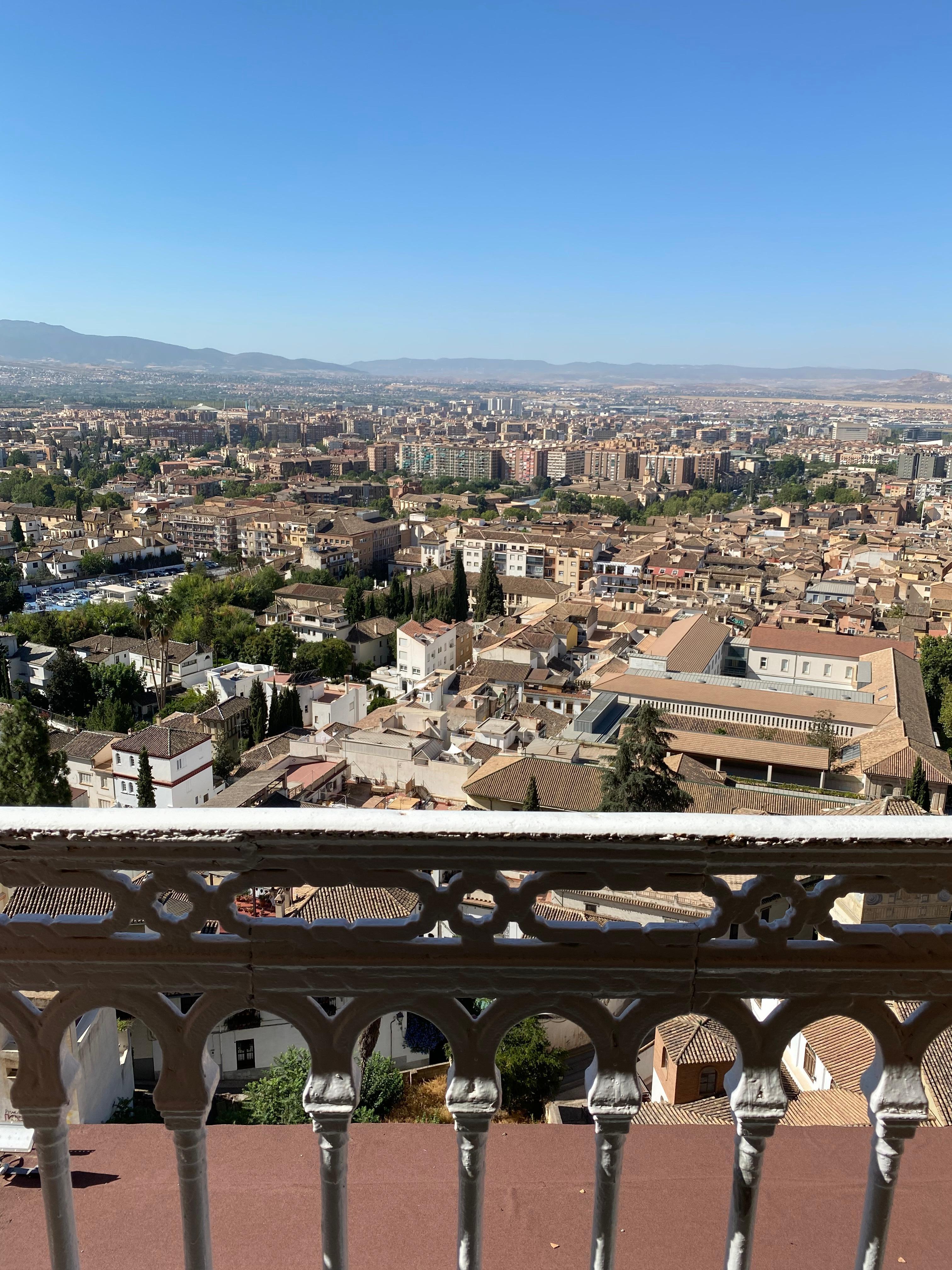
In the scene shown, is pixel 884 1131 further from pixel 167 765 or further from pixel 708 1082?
pixel 167 765

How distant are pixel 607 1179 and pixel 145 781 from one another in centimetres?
1042

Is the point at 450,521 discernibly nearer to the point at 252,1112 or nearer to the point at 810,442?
the point at 252,1112

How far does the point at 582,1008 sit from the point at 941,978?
41 centimetres

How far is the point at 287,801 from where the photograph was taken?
30.7 feet

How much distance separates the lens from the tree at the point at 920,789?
10.5 m

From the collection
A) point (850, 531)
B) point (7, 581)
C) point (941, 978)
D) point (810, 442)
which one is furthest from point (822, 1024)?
point (810, 442)

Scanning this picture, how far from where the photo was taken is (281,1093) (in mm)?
4645

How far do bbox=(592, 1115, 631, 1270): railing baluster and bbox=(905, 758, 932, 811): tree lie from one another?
34.7 feet

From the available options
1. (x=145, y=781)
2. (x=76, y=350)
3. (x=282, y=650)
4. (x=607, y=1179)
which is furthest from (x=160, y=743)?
(x=76, y=350)

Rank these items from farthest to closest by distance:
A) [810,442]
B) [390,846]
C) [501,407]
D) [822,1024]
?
[501,407] → [810,442] → [822,1024] → [390,846]

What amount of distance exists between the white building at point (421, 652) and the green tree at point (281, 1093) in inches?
489

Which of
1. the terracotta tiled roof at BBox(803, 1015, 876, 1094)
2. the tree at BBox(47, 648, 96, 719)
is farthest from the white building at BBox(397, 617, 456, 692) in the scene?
the terracotta tiled roof at BBox(803, 1015, 876, 1094)

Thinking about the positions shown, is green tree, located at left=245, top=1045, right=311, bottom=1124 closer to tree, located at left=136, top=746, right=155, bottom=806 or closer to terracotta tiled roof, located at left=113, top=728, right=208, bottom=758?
tree, located at left=136, top=746, right=155, bottom=806

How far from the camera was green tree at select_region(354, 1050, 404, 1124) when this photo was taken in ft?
15.2
